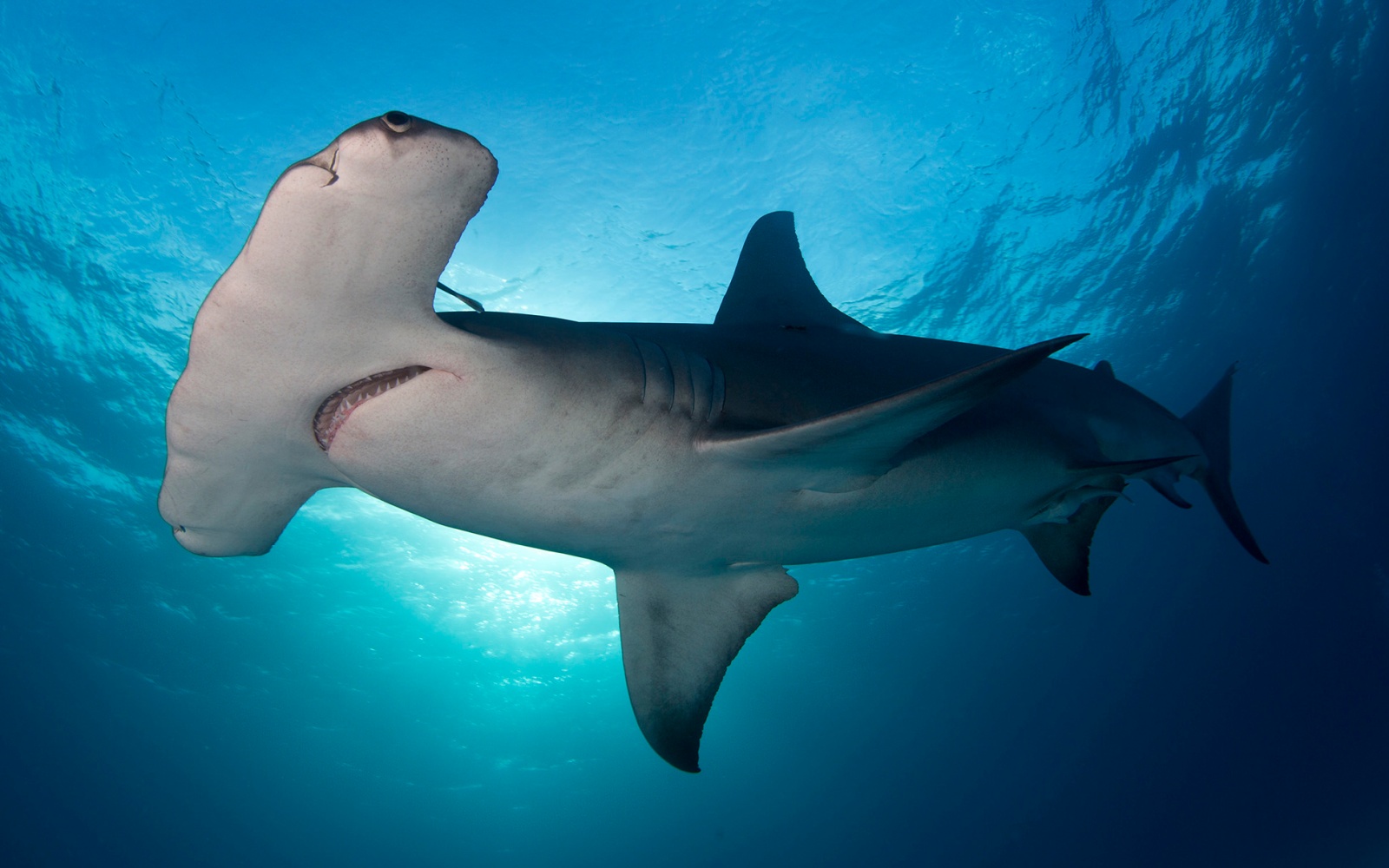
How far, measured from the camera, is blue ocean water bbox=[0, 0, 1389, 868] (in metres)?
9.41

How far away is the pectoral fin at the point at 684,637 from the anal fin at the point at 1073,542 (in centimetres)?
169

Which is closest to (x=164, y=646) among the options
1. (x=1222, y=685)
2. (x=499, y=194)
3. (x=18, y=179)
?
(x=18, y=179)

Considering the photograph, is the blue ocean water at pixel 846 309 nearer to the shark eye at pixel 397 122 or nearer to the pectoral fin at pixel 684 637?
the pectoral fin at pixel 684 637

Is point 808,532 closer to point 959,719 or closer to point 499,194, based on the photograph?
point 499,194

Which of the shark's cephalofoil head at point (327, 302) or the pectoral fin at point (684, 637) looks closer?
the shark's cephalofoil head at point (327, 302)

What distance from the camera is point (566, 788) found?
147 feet

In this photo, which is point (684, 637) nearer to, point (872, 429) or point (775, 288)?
point (872, 429)

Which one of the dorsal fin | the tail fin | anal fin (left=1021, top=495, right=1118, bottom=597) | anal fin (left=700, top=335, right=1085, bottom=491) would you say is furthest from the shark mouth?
the tail fin

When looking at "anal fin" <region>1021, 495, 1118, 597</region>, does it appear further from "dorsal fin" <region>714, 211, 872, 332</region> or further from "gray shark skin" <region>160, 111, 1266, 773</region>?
"dorsal fin" <region>714, 211, 872, 332</region>

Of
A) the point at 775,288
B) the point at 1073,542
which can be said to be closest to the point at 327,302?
the point at 775,288

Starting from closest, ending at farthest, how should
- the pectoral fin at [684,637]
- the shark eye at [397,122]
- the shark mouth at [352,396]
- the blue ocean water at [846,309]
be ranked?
1. the shark eye at [397,122]
2. the shark mouth at [352,396]
3. the pectoral fin at [684,637]
4. the blue ocean water at [846,309]

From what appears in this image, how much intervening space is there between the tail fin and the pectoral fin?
3.50 metres

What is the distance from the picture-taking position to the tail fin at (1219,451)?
4133mm

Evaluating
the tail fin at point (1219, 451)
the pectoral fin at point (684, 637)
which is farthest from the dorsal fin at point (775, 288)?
the tail fin at point (1219, 451)
